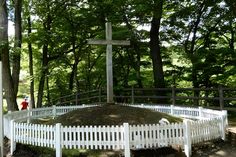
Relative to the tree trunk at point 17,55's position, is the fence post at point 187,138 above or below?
below

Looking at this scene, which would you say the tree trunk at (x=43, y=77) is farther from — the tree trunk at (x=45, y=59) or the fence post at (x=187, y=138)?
the fence post at (x=187, y=138)

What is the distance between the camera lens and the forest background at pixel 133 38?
17.0 m

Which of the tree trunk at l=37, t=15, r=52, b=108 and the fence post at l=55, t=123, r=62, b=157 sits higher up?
the tree trunk at l=37, t=15, r=52, b=108

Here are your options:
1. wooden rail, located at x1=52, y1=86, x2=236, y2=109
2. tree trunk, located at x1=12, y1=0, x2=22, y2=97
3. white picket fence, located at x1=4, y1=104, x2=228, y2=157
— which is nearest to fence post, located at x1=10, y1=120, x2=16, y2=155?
white picket fence, located at x1=4, y1=104, x2=228, y2=157

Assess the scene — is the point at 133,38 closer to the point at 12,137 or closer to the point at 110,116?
the point at 110,116

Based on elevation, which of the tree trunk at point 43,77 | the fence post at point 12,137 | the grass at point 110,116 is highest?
the tree trunk at point 43,77

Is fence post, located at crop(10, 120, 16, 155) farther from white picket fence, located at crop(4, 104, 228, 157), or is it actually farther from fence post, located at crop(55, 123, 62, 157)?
fence post, located at crop(55, 123, 62, 157)

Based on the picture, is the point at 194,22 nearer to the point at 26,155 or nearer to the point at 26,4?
the point at 26,4

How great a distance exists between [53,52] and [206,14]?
11.2 meters

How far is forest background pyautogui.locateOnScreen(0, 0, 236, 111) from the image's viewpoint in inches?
667

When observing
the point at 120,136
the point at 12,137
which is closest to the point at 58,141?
the point at 120,136

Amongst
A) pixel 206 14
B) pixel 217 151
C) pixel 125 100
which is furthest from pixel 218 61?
pixel 217 151

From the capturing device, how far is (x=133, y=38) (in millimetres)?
19734

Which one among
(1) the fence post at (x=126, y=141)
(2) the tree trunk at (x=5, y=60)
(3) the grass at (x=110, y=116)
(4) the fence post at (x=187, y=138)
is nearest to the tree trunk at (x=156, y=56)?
(2) the tree trunk at (x=5, y=60)
